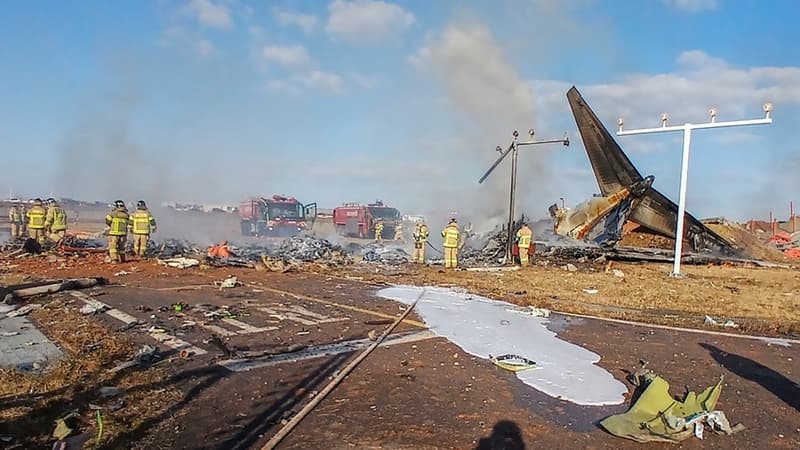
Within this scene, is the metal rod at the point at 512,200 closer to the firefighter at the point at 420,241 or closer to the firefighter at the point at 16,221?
the firefighter at the point at 420,241

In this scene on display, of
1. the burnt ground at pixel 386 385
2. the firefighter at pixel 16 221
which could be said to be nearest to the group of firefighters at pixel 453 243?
the burnt ground at pixel 386 385

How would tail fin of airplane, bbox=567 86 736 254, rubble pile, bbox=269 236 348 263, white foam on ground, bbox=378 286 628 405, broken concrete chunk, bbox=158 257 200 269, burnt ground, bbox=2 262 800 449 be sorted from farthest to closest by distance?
tail fin of airplane, bbox=567 86 736 254
rubble pile, bbox=269 236 348 263
broken concrete chunk, bbox=158 257 200 269
white foam on ground, bbox=378 286 628 405
burnt ground, bbox=2 262 800 449

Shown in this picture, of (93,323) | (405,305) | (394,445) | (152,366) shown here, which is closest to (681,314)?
(405,305)

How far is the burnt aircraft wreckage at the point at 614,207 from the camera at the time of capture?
18375 millimetres

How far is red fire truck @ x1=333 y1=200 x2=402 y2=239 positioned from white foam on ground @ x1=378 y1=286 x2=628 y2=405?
20.4 meters

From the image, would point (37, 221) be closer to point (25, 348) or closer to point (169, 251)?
point (169, 251)

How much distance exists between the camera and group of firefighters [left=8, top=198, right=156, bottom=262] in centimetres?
1416

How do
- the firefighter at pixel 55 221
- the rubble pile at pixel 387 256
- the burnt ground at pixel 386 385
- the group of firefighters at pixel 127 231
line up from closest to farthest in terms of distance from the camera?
the burnt ground at pixel 386 385, the group of firefighters at pixel 127 231, the firefighter at pixel 55 221, the rubble pile at pixel 387 256

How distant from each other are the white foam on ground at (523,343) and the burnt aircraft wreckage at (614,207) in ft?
31.5

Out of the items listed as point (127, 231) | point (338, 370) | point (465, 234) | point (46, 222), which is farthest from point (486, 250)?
point (338, 370)

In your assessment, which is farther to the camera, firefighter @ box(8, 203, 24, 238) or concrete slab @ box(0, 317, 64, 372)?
firefighter @ box(8, 203, 24, 238)

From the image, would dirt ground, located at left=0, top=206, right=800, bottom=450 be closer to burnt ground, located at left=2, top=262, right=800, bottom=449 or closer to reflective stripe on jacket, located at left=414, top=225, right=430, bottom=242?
burnt ground, located at left=2, top=262, right=800, bottom=449

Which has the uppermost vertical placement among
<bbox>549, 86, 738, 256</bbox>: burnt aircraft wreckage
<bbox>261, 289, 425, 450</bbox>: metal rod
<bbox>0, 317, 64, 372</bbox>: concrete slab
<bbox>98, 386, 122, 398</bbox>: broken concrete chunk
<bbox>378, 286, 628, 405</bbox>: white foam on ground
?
<bbox>549, 86, 738, 256</bbox>: burnt aircraft wreckage

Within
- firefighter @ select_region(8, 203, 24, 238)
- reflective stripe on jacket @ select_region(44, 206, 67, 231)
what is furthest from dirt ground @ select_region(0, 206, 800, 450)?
firefighter @ select_region(8, 203, 24, 238)
